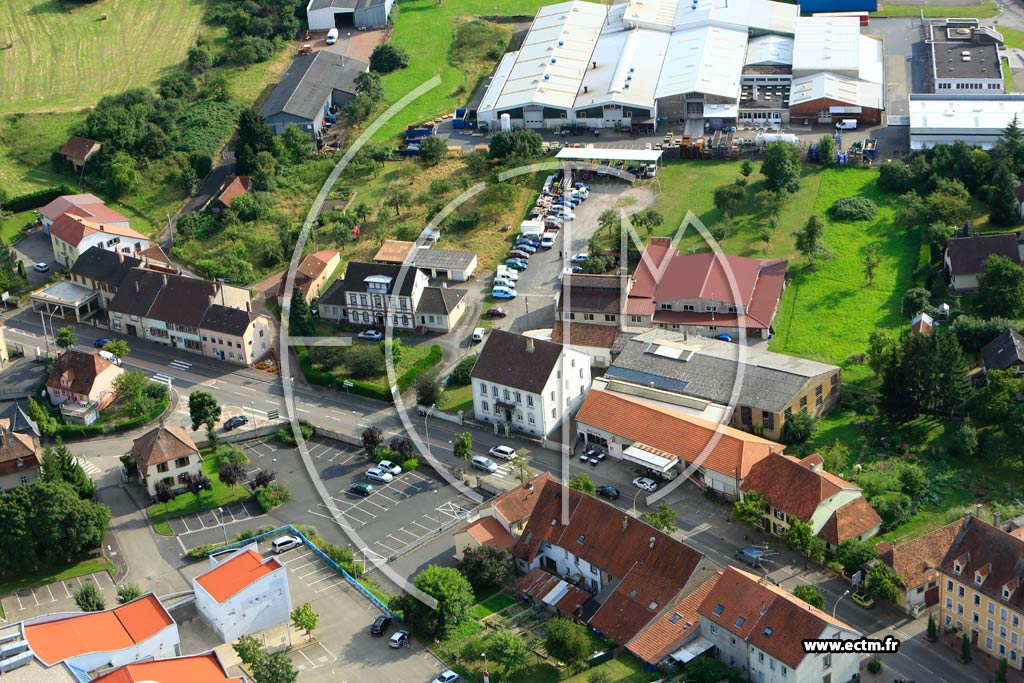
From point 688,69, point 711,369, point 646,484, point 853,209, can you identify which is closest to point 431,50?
point 688,69

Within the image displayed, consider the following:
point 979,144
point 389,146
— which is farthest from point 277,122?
point 979,144

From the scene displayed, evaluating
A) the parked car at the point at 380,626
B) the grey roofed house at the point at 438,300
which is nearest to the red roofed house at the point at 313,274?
the grey roofed house at the point at 438,300

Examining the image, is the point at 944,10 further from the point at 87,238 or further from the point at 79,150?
the point at 87,238

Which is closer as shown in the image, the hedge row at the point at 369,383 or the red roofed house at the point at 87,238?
the hedge row at the point at 369,383

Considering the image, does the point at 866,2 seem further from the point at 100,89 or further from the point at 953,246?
the point at 100,89

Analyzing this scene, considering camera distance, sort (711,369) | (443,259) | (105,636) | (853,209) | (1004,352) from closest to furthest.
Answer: (105,636) → (1004,352) → (711,369) → (443,259) → (853,209)

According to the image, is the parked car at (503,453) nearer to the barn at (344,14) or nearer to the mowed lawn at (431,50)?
the mowed lawn at (431,50)
